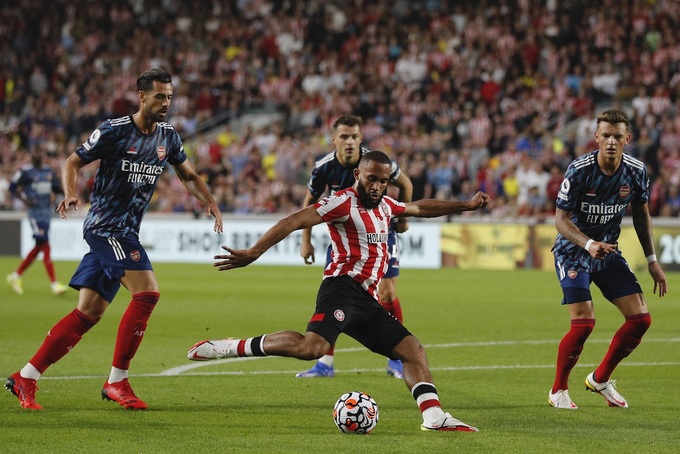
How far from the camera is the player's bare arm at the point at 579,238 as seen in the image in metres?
7.97

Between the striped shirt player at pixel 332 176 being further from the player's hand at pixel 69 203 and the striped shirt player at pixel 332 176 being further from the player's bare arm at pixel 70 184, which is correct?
the player's hand at pixel 69 203

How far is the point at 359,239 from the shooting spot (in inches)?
309

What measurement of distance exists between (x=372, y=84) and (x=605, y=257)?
22502 millimetres

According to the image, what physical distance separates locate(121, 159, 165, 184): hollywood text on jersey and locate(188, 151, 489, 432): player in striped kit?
54.2 inches

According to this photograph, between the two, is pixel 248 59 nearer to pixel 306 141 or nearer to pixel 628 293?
pixel 306 141

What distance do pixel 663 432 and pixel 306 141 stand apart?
23.0 meters

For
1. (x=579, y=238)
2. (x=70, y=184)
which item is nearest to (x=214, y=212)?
(x=70, y=184)

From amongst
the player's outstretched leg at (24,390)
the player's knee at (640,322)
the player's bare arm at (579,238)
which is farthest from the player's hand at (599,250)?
the player's outstretched leg at (24,390)

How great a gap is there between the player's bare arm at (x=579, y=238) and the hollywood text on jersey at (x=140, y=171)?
2943 mm

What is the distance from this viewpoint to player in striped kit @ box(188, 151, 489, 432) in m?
7.49

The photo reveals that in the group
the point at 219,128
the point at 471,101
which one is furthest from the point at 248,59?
the point at 471,101

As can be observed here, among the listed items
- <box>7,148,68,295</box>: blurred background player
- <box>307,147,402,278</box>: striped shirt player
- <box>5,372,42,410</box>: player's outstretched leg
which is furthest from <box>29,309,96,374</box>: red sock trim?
<box>7,148,68,295</box>: blurred background player

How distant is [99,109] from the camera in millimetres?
33969

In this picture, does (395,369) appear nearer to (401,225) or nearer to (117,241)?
(401,225)
